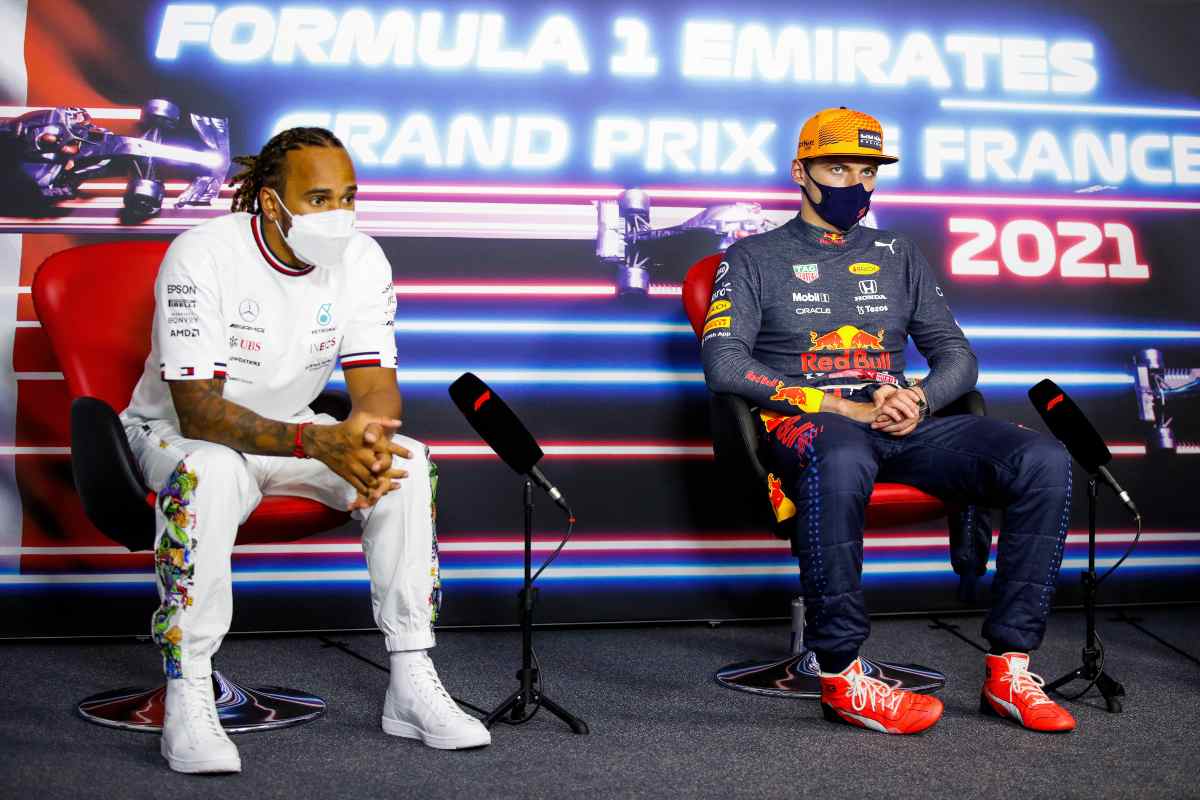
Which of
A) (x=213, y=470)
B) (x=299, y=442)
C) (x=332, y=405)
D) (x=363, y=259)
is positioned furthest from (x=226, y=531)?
(x=363, y=259)

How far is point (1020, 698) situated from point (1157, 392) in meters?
2.02

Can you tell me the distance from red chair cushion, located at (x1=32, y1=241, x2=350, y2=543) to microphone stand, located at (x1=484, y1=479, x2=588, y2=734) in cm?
47

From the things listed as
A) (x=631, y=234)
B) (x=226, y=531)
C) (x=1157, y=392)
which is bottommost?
(x=226, y=531)

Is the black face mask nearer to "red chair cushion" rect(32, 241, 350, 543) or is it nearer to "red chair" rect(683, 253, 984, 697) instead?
"red chair" rect(683, 253, 984, 697)

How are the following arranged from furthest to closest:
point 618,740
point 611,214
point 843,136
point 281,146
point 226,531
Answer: point 611,214, point 843,136, point 281,146, point 618,740, point 226,531

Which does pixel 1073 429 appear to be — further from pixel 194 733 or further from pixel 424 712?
pixel 194 733

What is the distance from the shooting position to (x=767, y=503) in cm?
304

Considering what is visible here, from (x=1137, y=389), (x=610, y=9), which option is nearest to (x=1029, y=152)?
(x=1137, y=389)

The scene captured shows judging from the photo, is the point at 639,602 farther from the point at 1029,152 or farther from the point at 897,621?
the point at 1029,152

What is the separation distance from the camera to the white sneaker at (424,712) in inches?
103

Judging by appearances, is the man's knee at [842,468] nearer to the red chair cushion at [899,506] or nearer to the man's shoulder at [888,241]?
the red chair cushion at [899,506]

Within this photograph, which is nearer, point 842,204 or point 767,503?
point 767,503

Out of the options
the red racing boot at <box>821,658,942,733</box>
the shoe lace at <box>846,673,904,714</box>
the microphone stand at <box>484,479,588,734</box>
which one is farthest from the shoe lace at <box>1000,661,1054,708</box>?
the microphone stand at <box>484,479,588,734</box>

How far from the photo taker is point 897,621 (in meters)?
4.18
